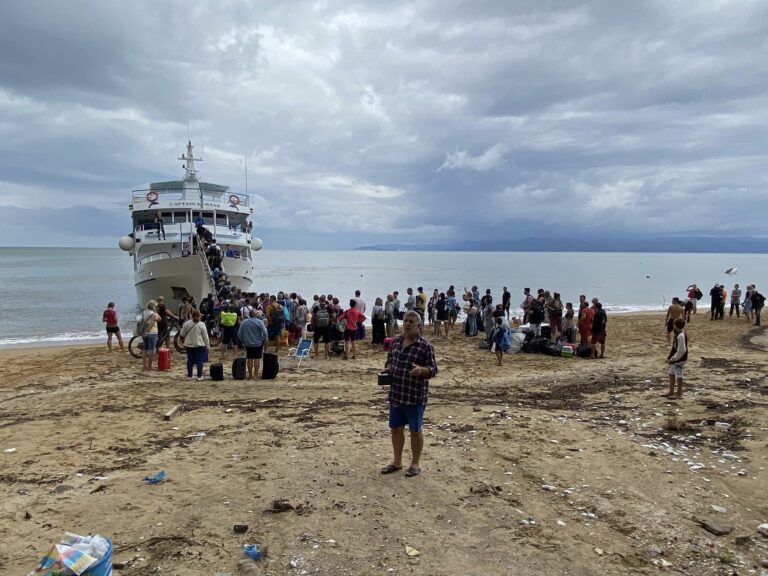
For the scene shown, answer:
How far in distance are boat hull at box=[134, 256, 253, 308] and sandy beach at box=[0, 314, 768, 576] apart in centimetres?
1094

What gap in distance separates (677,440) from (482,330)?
11.5 m

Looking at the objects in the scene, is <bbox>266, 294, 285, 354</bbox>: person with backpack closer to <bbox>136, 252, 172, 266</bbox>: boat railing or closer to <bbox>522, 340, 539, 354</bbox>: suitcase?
<bbox>522, 340, 539, 354</bbox>: suitcase

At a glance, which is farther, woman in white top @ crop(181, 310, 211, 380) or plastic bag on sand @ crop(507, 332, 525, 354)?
plastic bag on sand @ crop(507, 332, 525, 354)

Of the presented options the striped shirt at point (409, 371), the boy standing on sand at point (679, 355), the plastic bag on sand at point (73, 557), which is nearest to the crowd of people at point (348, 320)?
the boy standing on sand at point (679, 355)

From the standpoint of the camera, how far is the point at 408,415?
17.4ft

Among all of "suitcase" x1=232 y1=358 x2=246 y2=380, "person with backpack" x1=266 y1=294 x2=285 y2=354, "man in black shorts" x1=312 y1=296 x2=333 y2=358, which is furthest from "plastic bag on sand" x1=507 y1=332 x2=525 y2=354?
"suitcase" x1=232 y1=358 x2=246 y2=380

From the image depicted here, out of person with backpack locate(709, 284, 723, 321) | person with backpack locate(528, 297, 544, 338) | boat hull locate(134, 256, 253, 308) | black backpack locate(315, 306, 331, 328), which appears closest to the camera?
black backpack locate(315, 306, 331, 328)

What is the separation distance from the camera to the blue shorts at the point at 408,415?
5.25 meters

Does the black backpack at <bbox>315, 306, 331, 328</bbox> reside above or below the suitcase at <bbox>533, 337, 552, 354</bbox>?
above

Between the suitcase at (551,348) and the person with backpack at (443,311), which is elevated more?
the person with backpack at (443,311)

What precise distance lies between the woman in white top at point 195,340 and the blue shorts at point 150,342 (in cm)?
146

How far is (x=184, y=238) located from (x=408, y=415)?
20.5 metres

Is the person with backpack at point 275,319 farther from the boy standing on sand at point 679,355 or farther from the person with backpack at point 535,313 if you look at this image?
the boy standing on sand at point 679,355

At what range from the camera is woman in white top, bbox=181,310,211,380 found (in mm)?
10289
